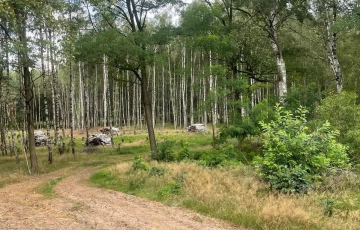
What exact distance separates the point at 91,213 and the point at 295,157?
6075mm

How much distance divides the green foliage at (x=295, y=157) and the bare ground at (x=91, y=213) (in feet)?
9.00

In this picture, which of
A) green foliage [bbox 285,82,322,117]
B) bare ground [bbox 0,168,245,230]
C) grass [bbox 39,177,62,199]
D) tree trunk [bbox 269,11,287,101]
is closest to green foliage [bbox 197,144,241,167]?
green foliage [bbox 285,82,322,117]

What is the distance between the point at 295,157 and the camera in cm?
957

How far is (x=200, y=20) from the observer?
1970 centimetres

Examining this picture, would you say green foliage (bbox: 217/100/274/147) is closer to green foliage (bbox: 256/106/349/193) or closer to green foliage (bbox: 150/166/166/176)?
green foliage (bbox: 150/166/166/176)

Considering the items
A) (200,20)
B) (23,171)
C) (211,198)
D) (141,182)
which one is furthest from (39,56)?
(211,198)

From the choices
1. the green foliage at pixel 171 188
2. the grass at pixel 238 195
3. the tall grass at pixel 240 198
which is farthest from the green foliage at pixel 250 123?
the green foliage at pixel 171 188

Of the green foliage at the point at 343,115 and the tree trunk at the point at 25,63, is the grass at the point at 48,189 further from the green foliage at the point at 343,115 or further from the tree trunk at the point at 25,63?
the green foliage at the point at 343,115

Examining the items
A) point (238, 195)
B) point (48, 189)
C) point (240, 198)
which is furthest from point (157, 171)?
point (240, 198)

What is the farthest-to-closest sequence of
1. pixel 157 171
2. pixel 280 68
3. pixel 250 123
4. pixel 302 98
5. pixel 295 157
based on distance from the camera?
pixel 280 68, pixel 302 98, pixel 250 123, pixel 157 171, pixel 295 157

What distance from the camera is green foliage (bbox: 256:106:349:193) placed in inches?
Result: 355

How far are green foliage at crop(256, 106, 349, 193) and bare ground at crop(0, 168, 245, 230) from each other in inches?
108

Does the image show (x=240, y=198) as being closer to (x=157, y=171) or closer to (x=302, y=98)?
(x=157, y=171)

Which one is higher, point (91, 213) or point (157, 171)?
point (157, 171)
